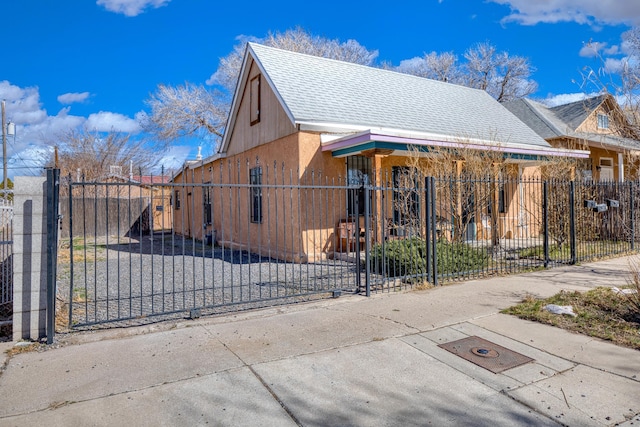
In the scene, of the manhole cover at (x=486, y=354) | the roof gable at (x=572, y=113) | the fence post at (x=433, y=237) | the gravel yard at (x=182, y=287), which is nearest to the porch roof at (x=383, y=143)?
the fence post at (x=433, y=237)

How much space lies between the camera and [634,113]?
691 cm

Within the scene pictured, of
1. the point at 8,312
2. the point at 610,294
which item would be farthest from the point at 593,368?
the point at 8,312

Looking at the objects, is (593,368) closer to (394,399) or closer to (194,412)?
(394,399)

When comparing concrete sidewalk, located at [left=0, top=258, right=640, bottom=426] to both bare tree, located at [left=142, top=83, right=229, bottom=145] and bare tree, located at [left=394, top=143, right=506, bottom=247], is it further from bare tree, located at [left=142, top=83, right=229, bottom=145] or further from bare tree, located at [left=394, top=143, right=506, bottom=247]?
bare tree, located at [left=142, top=83, right=229, bottom=145]

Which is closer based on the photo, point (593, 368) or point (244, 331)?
point (593, 368)

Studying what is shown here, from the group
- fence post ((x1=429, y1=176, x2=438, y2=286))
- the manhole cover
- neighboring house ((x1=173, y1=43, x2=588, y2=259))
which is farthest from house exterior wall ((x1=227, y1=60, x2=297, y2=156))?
the manhole cover

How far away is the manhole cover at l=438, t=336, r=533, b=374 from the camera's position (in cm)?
393

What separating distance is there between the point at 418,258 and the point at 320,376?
431cm

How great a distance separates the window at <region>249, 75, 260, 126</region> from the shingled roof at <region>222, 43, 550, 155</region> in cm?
66

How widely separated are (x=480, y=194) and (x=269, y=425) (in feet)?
24.5

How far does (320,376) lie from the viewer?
3684 millimetres

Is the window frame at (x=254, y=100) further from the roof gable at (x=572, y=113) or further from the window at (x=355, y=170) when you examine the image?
the roof gable at (x=572, y=113)

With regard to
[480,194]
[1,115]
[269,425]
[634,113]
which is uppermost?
[1,115]

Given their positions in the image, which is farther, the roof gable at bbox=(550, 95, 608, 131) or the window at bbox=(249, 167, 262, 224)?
the roof gable at bbox=(550, 95, 608, 131)
